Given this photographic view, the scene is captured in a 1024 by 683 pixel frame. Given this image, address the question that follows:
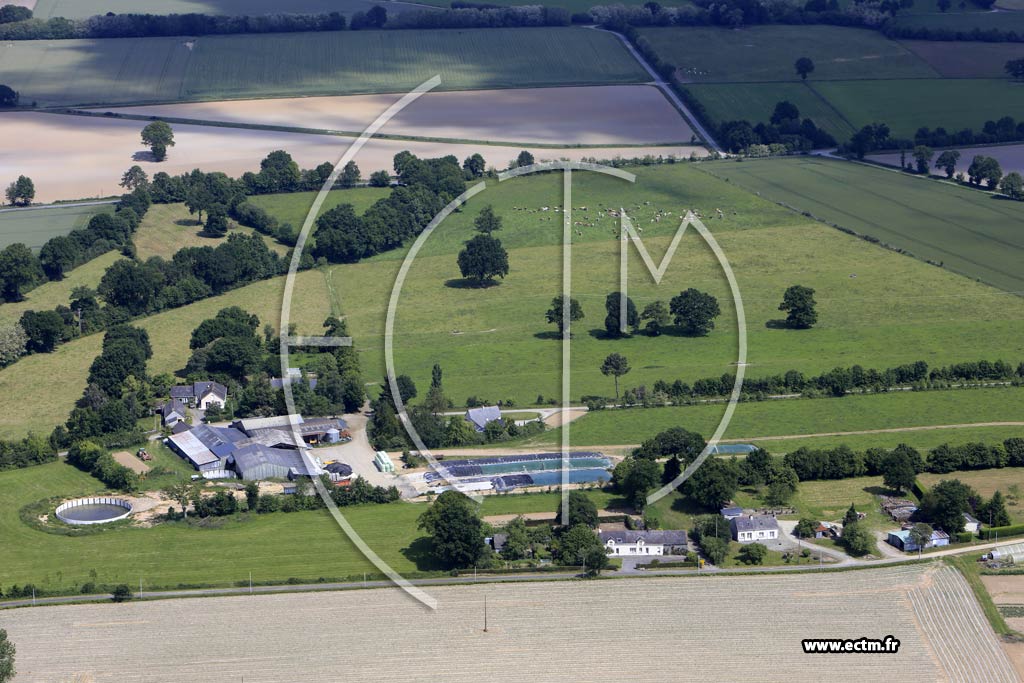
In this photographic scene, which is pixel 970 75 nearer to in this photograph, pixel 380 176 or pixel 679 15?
pixel 679 15

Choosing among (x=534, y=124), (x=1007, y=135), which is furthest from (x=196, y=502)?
(x=1007, y=135)

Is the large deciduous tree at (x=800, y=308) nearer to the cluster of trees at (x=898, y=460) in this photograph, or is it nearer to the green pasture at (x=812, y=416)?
the green pasture at (x=812, y=416)

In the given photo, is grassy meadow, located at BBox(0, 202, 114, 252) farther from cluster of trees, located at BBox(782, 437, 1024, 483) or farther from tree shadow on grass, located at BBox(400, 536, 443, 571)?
cluster of trees, located at BBox(782, 437, 1024, 483)

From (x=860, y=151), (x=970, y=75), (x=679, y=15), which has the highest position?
(x=679, y=15)

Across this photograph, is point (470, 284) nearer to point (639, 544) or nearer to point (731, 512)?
point (731, 512)

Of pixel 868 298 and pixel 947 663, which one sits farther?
pixel 868 298

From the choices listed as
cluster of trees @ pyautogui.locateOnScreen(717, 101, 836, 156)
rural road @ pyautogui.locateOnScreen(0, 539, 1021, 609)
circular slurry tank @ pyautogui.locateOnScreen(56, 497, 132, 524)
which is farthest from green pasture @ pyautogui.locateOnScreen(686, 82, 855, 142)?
circular slurry tank @ pyautogui.locateOnScreen(56, 497, 132, 524)

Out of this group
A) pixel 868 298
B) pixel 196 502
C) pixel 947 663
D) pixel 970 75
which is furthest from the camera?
pixel 970 75

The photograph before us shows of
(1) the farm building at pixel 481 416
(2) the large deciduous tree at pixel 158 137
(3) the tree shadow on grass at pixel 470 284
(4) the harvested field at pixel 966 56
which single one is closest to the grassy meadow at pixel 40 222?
(2) the large deciduous tree at pixel 158 137

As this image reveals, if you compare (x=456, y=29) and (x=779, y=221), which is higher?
(x=456, y=29)
